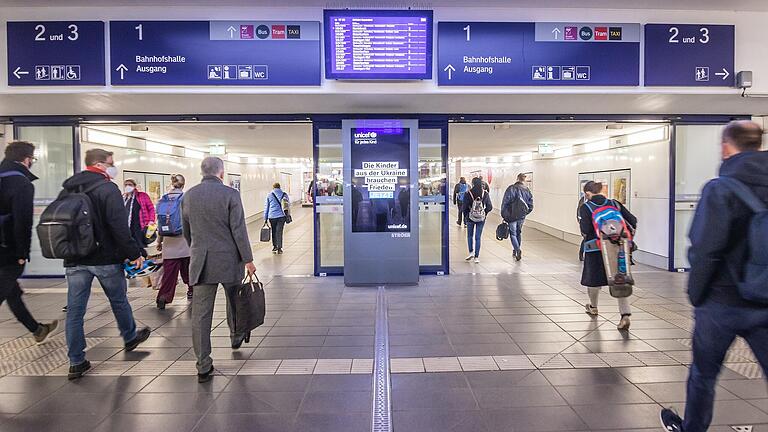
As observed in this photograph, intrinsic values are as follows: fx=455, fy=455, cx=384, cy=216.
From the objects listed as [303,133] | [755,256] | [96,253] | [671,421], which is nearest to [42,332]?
[96,253]

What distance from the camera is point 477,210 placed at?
9844mm

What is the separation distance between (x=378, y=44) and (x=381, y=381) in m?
4.27

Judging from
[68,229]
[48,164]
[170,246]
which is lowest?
[170,246]

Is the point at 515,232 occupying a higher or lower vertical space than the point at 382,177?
lower

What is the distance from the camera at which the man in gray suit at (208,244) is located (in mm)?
3742

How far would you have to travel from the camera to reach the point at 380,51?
600 cm

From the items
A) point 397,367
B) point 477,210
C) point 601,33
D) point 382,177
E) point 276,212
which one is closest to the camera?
point 397,367

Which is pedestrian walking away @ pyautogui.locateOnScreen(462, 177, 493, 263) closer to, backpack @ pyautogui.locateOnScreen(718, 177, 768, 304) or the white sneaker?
the white sneaker

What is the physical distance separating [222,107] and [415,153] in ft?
10.1

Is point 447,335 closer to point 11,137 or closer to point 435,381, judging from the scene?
point 435,381

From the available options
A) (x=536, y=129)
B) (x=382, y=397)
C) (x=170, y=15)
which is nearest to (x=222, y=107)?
(x=170, y=15)

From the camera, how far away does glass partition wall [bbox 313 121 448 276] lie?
805cm

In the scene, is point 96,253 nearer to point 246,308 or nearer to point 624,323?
point 246,308

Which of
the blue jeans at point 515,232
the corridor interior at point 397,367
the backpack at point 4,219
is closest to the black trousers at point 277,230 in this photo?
the corridor interior at point 397,367
